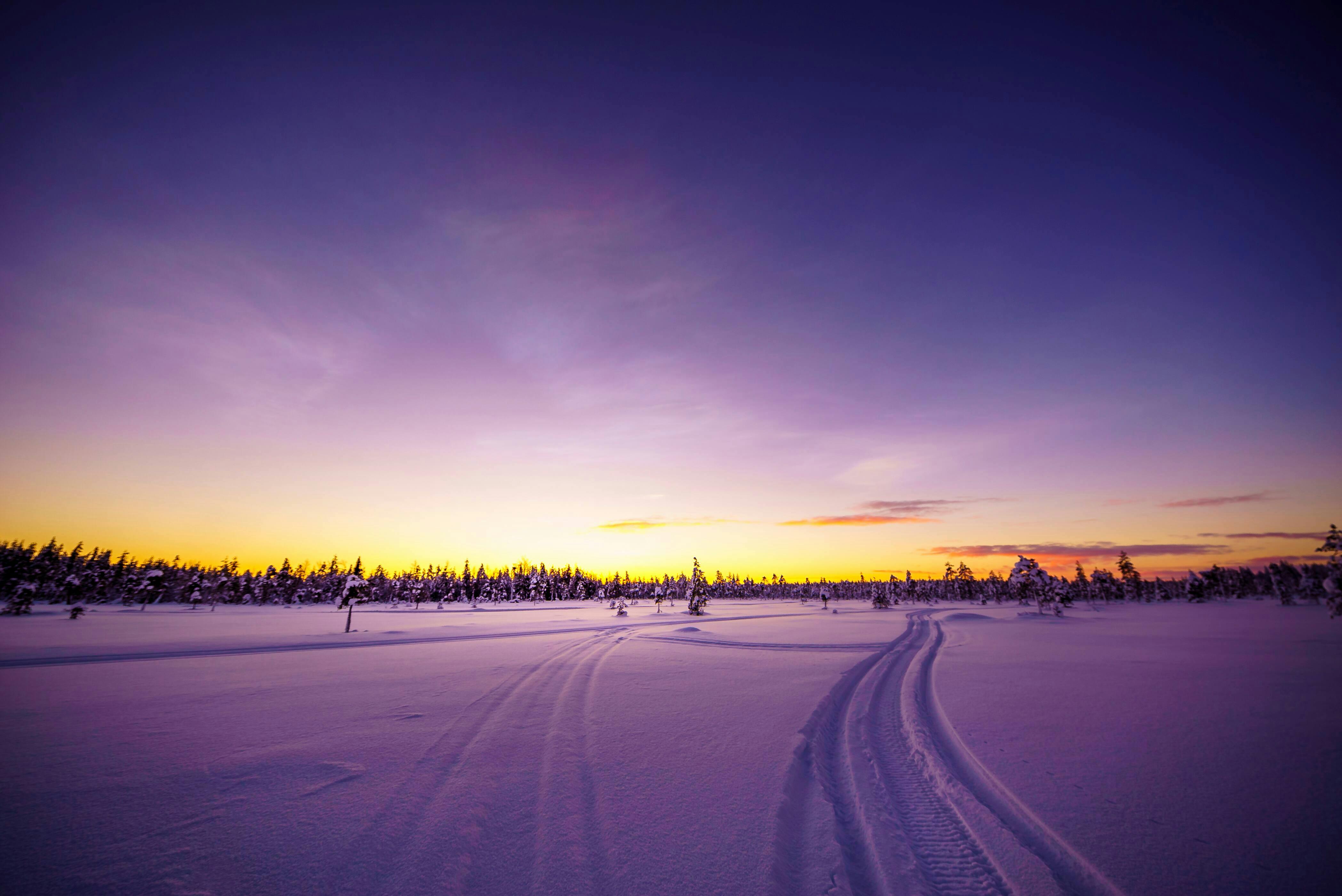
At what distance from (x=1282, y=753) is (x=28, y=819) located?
2143 cm

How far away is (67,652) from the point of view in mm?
23281

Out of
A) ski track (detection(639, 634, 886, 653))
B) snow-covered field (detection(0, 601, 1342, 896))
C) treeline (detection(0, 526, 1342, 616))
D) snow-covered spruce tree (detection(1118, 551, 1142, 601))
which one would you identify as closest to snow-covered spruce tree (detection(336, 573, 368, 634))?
treeline (detection(0, 526, 1342, 616))

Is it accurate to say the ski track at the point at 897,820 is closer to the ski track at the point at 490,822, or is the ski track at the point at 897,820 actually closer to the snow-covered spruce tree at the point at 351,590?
the ski track at the point at 490,822

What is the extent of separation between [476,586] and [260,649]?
340 ft

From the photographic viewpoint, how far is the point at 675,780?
316 inches

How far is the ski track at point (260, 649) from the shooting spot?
821 inches

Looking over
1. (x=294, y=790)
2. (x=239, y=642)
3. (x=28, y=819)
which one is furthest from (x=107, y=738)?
(x=239, y=642)

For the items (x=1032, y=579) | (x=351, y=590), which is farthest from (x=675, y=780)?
(x=1032, y=579)

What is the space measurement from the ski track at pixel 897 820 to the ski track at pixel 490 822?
9.17ft

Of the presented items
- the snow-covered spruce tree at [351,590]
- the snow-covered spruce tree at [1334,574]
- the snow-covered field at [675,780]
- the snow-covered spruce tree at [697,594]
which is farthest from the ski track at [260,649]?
the snow-covered spruce tree at [1334,574]

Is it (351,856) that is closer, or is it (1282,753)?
(351,856)

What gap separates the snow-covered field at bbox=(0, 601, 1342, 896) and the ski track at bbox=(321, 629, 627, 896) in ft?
0.16

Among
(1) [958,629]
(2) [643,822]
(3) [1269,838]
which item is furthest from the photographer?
(1) [958,629]

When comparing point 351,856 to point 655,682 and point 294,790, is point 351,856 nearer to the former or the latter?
point 294,790
